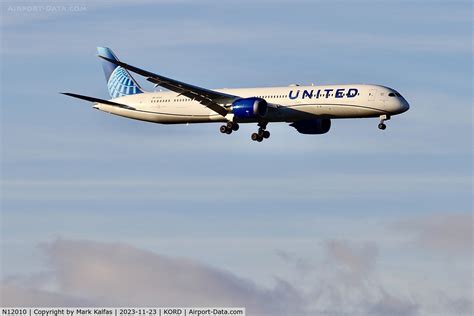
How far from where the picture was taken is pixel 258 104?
111 m

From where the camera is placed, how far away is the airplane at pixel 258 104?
110 meters

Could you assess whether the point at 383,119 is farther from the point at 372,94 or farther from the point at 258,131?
the point at 258,131

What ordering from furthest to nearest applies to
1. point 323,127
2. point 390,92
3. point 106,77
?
point 106,77 → point 323,127 → point 390,92

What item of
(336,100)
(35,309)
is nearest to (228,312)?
(35,309)

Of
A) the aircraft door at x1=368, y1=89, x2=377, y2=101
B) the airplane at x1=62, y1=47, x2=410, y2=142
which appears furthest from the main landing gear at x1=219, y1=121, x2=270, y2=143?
the aircraft door at x1=368, y1=89, x2=377, y2=101

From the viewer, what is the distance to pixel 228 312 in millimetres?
79125

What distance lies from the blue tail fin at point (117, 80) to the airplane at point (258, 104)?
1.90 m

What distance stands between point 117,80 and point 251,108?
23.6m

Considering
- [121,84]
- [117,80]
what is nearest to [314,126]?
[121,84]

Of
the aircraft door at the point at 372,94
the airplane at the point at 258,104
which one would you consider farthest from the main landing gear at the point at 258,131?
the aircraft door at the point at 372,94

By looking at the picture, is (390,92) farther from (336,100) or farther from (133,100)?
(133,100)

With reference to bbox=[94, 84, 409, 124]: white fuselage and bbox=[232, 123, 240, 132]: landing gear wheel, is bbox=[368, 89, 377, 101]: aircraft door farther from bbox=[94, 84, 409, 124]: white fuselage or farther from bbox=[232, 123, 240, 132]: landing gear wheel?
bbox=[232, 123, 240, 132]: landing gear wheel

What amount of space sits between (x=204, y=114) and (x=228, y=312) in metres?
41.2

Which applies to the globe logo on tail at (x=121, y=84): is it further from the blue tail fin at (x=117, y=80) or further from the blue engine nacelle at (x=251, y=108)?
the blue engine nacelle at (x=251, y=108)
